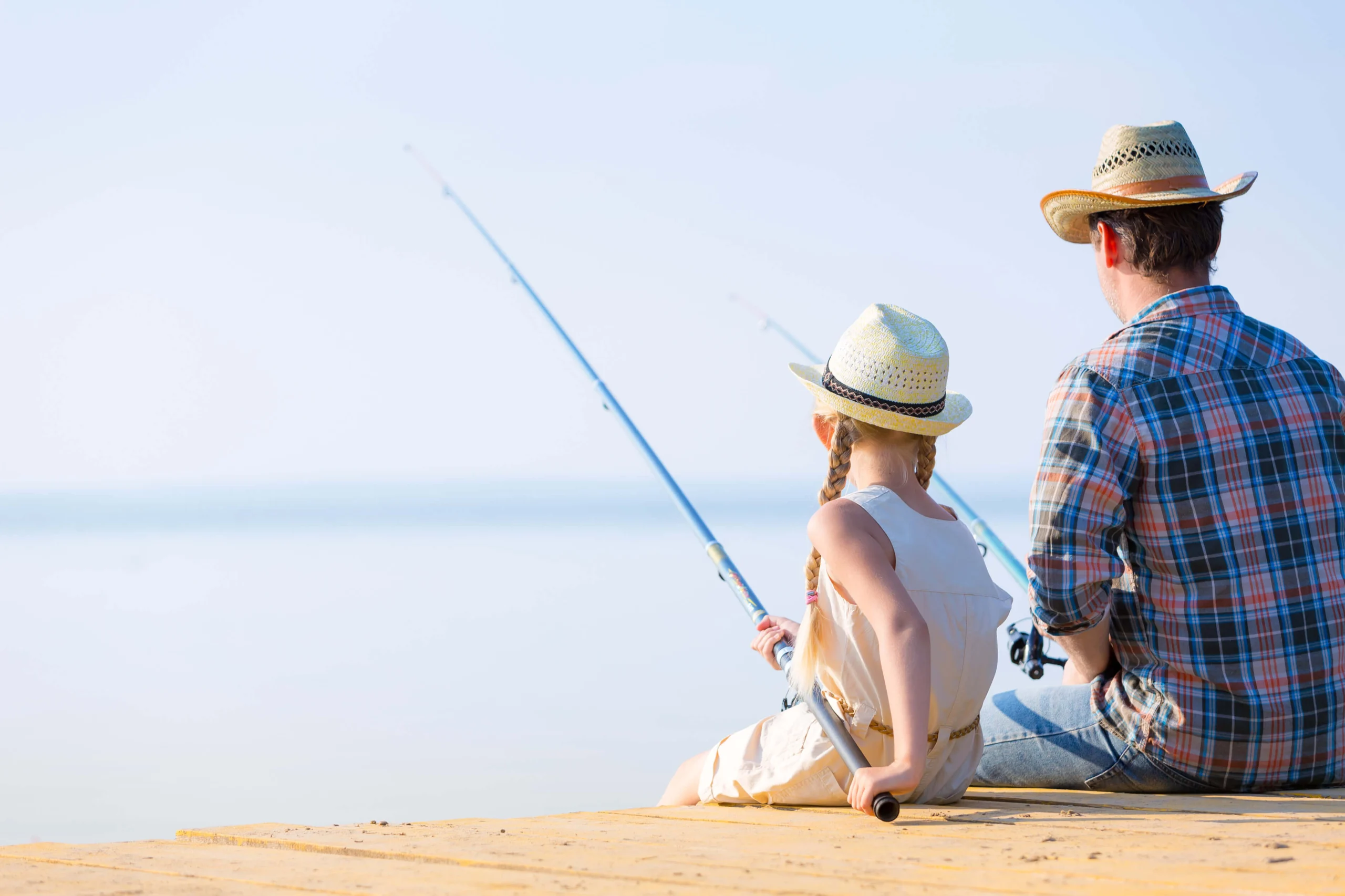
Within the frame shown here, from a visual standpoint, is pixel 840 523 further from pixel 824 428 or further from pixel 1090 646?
pixel 1090 646

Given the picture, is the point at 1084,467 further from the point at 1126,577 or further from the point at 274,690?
the point at 274,690

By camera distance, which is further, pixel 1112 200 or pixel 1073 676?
pixel 1073 676

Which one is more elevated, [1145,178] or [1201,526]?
[1145,178]

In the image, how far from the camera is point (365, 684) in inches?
234

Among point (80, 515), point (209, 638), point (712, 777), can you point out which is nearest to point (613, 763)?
point (712, 777)

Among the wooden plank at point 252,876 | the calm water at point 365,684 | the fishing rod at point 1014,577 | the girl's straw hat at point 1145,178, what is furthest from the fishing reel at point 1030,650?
the calm water at point 365,684

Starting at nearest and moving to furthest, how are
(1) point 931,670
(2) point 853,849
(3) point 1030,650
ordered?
(2) point 853,849 < (1) point 931,670 < (3) point 1030,650

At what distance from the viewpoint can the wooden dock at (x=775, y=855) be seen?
4.62ft

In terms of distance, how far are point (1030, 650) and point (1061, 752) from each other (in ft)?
1.89

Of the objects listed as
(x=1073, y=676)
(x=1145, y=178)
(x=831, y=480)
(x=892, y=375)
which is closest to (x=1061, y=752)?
(x=1073, y=676)

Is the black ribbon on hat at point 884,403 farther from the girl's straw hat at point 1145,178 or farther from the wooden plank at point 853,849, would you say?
the wooden plank at point 853,849

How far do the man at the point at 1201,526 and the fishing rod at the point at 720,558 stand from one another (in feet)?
1.18

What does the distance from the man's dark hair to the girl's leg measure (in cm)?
109

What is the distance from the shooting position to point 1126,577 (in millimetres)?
2105
